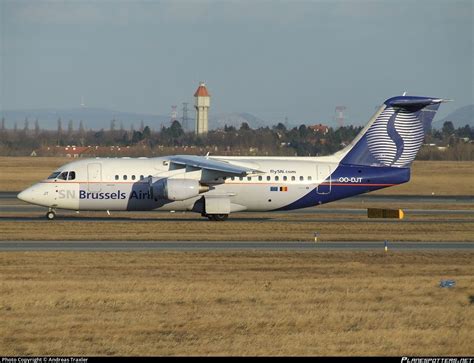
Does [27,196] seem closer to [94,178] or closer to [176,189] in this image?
[94,178]

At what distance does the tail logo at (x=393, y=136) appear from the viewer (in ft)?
156

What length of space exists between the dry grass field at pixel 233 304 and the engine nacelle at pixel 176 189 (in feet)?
38.5

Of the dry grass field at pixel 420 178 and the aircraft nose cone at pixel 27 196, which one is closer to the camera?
the aircraft nose cone at pixel 27 196

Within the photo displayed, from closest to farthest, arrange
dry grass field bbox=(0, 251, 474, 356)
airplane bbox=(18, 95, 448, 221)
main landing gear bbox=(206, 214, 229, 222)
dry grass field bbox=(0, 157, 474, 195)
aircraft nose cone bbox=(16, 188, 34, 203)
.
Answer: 1. dry grass field bbox=(0, 251, 474, 356)
2. airplane bbox=(18, 95, 448, 221)
3. aircraft nose cone bbox=(16, 188, 34, 203)
4. main landing gear bbox=(206, 214, 229, 222)
5. dry grass field bbox=(0, 157, 474, 195)

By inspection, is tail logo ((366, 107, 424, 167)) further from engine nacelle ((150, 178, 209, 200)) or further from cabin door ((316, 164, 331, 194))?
engine nacelle ((150, 178, 209, 200))

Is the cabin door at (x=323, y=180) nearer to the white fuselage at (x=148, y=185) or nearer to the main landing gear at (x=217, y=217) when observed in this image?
the white fuselage at (x=148, y=185)

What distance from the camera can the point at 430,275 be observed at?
29031 millimetres

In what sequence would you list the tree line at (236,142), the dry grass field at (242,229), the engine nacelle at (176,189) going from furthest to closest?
the tree line at (236,142)
the engine nacelle at (176,189)
the dry grass field at (242,229)

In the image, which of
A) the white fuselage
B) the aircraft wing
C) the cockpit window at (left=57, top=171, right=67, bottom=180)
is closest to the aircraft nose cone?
the white fuselage

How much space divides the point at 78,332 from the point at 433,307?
876 cm

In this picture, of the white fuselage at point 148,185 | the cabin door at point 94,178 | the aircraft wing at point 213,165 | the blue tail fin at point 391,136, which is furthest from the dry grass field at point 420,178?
the aircraft wing at point 213,165

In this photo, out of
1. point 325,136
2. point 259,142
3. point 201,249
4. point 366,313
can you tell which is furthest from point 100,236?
point 325,136

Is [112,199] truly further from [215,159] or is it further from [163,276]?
[163,276]

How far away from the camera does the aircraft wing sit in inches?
1766
